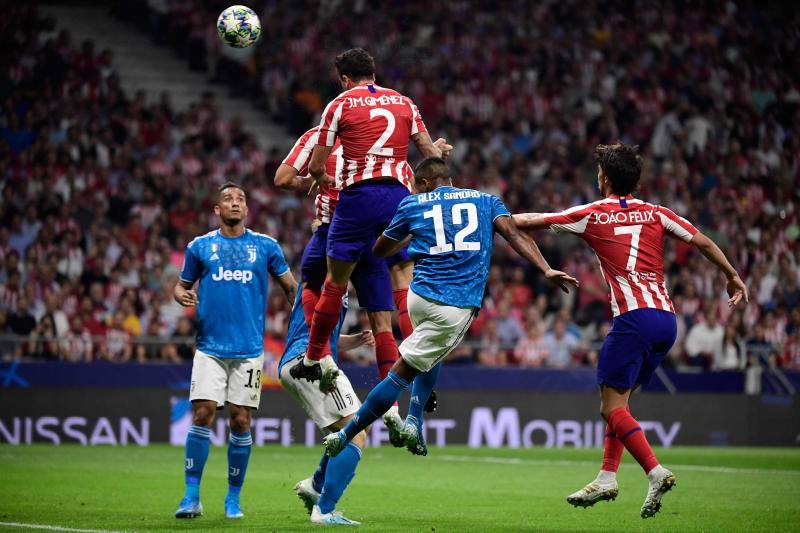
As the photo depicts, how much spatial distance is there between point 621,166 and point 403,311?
7.44 feet

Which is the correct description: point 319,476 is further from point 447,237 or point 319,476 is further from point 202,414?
point 447,237

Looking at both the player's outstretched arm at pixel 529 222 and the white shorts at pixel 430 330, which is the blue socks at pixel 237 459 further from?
the player's outstretched arm at pixel 529 222

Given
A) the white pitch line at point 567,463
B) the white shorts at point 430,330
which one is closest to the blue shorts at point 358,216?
the white shorts at point 430,330

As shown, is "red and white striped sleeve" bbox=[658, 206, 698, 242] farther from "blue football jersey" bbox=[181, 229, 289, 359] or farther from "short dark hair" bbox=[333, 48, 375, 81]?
"blue football jersey" bbox=[181, 229, 289, 359]

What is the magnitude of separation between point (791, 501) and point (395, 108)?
5.77 metres

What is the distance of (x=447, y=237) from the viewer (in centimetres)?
988

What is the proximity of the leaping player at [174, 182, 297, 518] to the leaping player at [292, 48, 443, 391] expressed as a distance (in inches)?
38.8

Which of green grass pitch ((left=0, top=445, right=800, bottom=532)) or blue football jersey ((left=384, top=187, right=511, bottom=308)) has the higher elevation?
blue football jersey ((left=384, top=187, right=511, bottom=308))

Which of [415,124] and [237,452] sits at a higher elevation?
[415,124]

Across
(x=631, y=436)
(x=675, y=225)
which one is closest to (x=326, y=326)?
(x=631, y=436)

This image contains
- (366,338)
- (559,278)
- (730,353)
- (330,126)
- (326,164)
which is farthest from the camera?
(730,353)

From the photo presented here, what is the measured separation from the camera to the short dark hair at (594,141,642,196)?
10242mm

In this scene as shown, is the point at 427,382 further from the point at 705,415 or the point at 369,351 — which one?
the point at 705,415

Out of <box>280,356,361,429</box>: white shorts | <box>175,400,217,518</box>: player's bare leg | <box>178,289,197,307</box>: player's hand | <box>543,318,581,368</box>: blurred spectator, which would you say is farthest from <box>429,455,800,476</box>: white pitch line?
<box>178,289,197,307</box>: player's hand
